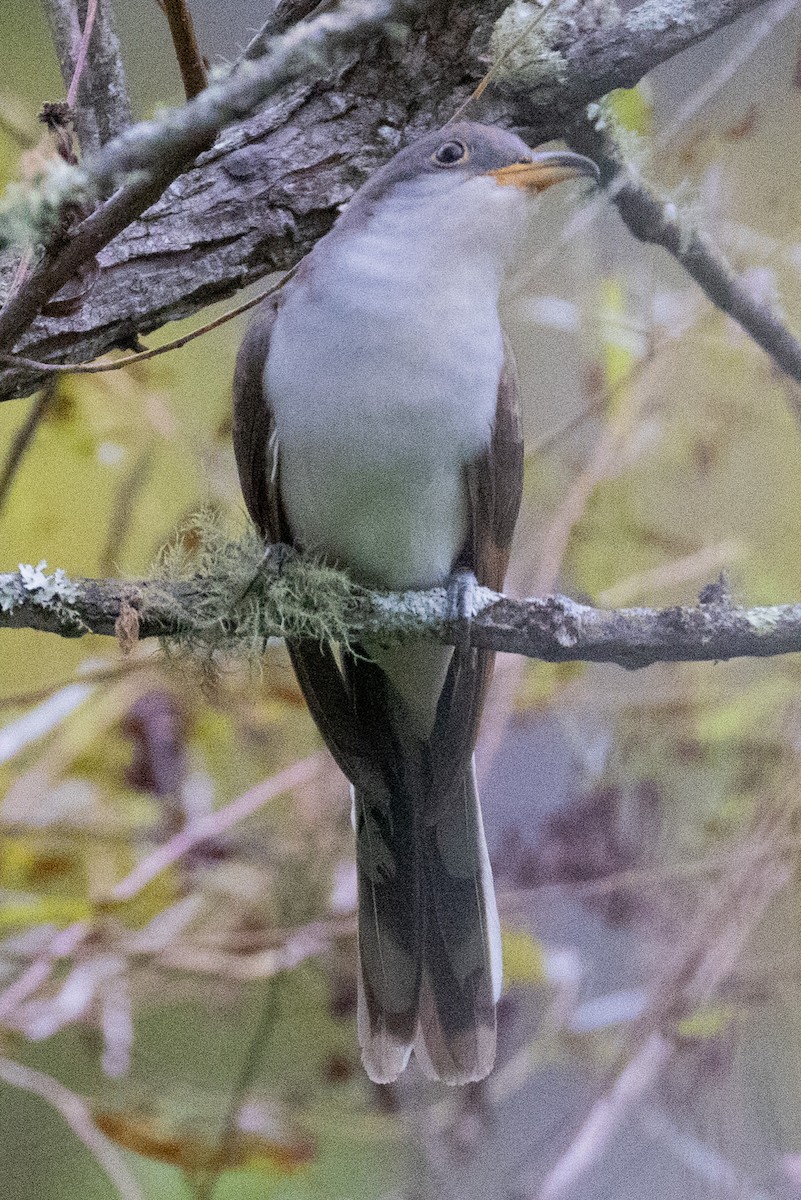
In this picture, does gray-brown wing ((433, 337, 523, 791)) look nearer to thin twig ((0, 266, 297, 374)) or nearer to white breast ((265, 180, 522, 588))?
white breast ((265, 180, 522, 588))

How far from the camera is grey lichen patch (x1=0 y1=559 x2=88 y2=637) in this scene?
0.68 metres

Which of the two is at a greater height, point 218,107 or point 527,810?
point 218,107

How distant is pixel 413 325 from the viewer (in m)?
0.79

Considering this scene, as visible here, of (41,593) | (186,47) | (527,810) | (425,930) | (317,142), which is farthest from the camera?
(527,810)

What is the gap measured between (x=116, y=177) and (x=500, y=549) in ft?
1.51

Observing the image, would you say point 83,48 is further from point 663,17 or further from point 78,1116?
point 78,1116

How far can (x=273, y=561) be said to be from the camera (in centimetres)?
82

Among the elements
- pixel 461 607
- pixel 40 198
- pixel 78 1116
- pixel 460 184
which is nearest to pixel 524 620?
pixel 461 607

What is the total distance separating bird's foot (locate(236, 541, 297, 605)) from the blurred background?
0.15m

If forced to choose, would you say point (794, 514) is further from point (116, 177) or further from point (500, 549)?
point (116, 177)

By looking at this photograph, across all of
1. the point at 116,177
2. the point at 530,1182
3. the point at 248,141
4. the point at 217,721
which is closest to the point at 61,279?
the point at 116,177

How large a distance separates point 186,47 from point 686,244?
0.53 m

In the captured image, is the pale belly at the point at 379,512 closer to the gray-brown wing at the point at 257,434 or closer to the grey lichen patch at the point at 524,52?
the gray-brown wing at the point at 257,434

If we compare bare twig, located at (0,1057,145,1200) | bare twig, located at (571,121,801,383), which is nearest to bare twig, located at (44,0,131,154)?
bare twig, located at (571,121,801,383)
